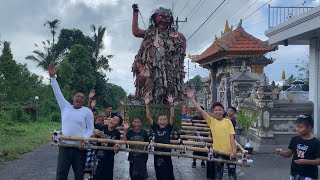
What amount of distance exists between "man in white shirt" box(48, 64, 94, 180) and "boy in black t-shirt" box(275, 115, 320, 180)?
104 inches

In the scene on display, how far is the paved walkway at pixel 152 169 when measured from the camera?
8836mm

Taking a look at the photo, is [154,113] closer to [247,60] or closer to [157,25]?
[157,25]

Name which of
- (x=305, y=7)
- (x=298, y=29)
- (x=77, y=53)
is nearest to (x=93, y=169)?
(x=298, y=29)

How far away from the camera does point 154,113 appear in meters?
6.89

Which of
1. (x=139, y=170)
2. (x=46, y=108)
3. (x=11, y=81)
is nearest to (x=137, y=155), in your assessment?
(x=139, y=170)

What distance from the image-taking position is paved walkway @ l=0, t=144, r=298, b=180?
348 inches

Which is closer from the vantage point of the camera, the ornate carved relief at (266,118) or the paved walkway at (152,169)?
the paved walkway at (152,169)

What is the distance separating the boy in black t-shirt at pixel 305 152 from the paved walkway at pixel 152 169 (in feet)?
13.3

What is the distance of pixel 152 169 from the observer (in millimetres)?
9469

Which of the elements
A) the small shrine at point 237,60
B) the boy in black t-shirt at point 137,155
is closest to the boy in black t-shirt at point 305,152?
the boy in black t-shirt at point 137,155

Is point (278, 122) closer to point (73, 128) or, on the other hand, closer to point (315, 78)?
point (315, 78)

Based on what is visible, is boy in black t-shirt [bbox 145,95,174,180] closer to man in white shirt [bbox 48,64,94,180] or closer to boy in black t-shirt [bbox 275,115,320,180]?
man in white shirt [bbox 48,64,94,180]

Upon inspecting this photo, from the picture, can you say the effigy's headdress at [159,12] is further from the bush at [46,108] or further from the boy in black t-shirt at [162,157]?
the bush at [46,108]

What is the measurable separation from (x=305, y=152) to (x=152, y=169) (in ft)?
17.2
